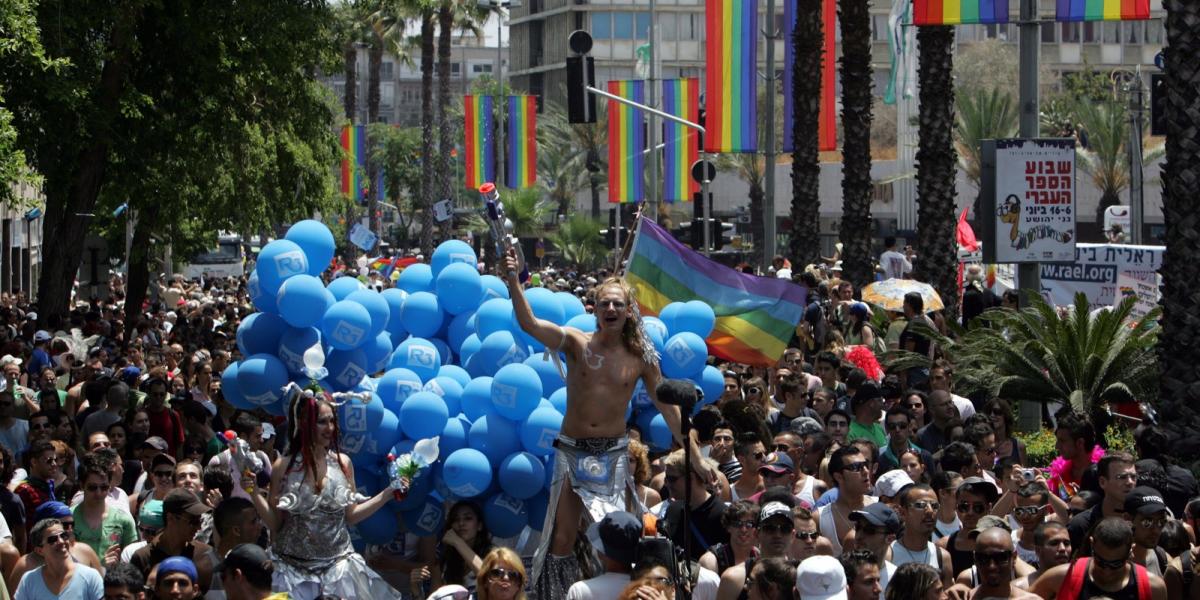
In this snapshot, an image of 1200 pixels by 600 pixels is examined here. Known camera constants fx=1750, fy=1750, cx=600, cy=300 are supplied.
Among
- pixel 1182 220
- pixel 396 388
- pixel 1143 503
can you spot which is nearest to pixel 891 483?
pixel 1143 503

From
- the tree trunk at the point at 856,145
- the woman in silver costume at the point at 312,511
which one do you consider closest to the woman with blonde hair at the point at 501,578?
the woman in silver costume at the point at 312,511

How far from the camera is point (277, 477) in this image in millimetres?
8586

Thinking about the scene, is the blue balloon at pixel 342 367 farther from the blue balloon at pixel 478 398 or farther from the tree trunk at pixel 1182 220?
the tree trunk at pixel 1182 220

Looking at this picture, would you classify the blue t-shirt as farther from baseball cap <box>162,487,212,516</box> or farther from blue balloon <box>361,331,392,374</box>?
blue balloon <box>361,331,392,374</box>

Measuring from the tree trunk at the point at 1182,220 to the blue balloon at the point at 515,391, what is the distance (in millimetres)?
5717

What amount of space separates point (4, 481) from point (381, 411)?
8.69 ft

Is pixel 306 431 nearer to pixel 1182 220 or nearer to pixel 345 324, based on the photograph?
pixel 345 324

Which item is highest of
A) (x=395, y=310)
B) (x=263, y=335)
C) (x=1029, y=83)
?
(x=1029, y=83)

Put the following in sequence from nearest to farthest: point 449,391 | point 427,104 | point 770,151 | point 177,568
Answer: point 177,568
point 449,391
point 770,151
point 427,104

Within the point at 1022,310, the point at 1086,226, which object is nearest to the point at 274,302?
the point at 1022,310

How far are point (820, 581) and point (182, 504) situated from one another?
333 centimetres

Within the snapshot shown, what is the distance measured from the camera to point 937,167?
21.7 m

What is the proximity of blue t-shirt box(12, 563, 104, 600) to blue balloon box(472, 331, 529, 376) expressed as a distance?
281 cm

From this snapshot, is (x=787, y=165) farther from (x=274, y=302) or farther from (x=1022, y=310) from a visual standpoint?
(x=274, y=302)
